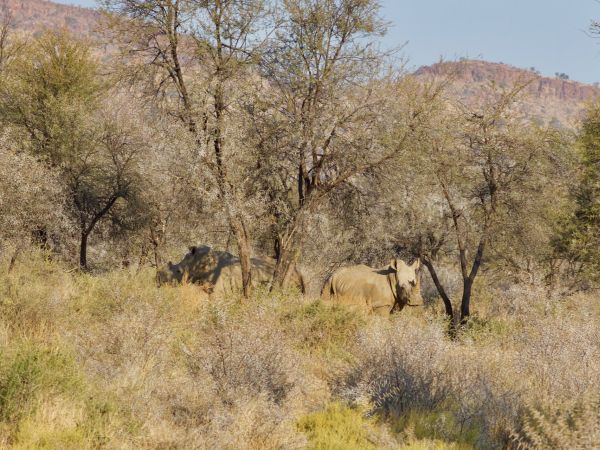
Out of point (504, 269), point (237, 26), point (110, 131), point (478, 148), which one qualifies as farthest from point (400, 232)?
point (110, 131)

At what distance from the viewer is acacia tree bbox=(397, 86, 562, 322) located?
17156 millimetres

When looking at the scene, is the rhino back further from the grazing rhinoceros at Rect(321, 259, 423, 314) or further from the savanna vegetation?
the savanna vegetation

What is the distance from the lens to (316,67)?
13711mm

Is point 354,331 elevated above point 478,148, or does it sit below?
below

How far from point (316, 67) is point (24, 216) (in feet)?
28.5

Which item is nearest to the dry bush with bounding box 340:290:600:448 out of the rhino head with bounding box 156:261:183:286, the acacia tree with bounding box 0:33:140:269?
the rhino head with bounding box 156:261:183:286

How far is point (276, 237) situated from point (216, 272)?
203 centimetres

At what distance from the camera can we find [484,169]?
Result: 1770 cm

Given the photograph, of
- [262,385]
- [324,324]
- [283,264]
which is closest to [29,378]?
[262,385]

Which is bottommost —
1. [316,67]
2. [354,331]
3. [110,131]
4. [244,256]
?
[354,331]

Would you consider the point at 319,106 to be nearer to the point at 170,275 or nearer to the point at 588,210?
the point at 170,275

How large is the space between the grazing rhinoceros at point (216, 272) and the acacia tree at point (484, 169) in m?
4.65

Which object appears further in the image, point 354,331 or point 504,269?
point 504,269

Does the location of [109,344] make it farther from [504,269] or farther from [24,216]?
[504,269]
